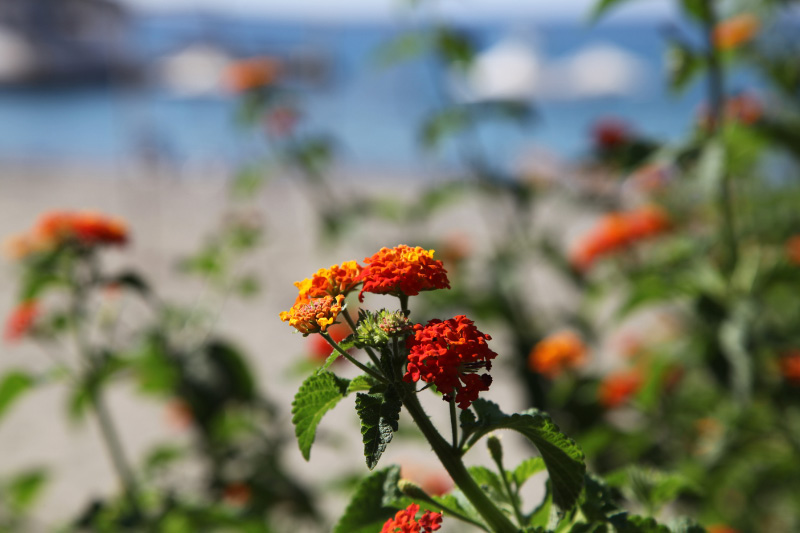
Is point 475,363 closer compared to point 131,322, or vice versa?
point 475,363

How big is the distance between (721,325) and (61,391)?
4.18m

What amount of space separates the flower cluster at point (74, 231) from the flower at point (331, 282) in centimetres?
106

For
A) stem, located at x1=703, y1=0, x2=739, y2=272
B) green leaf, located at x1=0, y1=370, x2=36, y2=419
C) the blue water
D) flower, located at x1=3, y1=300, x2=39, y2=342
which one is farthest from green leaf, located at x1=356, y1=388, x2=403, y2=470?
the blue water

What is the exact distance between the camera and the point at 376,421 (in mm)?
617

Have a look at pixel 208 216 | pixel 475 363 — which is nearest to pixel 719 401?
pixel 475 363

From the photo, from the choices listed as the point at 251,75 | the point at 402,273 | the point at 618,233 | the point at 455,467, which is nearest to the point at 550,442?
the point at 455,467

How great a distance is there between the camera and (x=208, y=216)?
26.3 feet

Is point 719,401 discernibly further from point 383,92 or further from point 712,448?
point 383,92

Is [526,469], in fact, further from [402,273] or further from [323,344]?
[323,344]

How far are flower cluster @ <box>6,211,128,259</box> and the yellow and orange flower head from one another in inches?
42.6

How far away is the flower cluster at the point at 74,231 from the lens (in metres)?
1.56

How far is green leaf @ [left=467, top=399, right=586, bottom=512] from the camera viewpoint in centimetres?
64

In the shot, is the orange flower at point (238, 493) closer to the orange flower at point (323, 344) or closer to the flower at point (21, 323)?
the orange flower at point (323, 344)

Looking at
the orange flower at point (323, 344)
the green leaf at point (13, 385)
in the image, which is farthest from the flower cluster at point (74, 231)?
the orange flower at point (323, 344)
